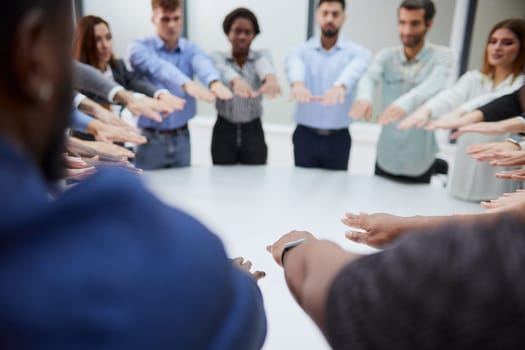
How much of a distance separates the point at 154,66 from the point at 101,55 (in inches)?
15.1

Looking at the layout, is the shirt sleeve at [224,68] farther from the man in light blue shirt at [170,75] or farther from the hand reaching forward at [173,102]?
the hand reaching forward at [173,102]

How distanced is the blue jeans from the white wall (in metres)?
2.37

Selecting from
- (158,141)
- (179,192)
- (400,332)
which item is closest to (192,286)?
(400,332)

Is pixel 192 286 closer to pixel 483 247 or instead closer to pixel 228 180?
pixel 483 247

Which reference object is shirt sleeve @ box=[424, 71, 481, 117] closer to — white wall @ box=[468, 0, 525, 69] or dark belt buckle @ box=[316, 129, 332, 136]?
dark belt buckle @ box=[316, 129, 332, 136]

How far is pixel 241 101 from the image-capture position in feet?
7.66

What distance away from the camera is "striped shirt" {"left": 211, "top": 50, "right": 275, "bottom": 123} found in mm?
2348

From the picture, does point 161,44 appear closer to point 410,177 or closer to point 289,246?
point 410,177

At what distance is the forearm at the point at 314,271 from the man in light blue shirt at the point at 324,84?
1835 millimetres

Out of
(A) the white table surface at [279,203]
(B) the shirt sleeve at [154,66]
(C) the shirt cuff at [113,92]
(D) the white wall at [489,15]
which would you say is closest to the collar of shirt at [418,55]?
(A) the white table surface at [279,203]

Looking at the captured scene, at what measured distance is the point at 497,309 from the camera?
0.33m

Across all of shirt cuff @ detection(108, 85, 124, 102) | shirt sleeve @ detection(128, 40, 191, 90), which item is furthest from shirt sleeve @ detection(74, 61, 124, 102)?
shirt sleeve @ detection(128, 40, 191, 90)

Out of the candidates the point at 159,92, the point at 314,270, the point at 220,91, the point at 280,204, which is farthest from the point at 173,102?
the point at 314,270

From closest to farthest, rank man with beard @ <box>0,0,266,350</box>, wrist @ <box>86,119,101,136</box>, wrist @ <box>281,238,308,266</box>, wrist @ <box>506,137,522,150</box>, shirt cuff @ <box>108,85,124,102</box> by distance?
man with beard @ <box>0,0,266,350</box> < wrist @ <box>281,238,308,266</box> < wrist @ <box>506,137,522,150</box> < wrist @ <box>86,119,101,136</box> < shirt cuff @ <box>108,85,124,102</box>
